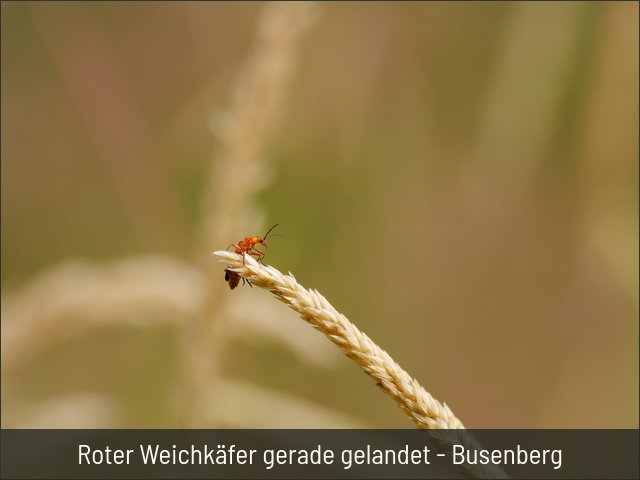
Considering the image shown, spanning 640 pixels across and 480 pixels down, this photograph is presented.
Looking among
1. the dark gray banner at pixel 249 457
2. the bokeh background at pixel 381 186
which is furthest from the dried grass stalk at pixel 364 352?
the bokeh background at pixel 381 186

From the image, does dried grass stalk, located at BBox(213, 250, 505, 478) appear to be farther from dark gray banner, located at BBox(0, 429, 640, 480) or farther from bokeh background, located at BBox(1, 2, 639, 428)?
bokeh background, located at BBox(1, 2, 639, 428)

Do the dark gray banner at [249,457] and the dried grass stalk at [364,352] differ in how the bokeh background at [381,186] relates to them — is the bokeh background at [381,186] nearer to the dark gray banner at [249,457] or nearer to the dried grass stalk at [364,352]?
the dark gray banner at [249,457]

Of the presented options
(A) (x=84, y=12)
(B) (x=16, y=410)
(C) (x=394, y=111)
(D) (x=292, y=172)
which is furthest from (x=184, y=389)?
(A) (x=84, y=12)

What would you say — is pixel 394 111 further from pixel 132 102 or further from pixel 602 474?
pixel 602 474

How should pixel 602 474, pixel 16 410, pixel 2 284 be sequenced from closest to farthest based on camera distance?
pixel 16 410
pixel 602 474
pixel 2 284

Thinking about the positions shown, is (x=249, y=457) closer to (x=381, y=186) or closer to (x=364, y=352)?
(x=364, y=352)

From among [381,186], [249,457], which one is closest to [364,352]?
[249,457]

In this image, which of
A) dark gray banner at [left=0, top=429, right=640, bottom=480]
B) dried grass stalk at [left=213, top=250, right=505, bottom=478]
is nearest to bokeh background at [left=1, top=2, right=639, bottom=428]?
dark gray banner at [left=0, top=429, right=640, bottom=480]
